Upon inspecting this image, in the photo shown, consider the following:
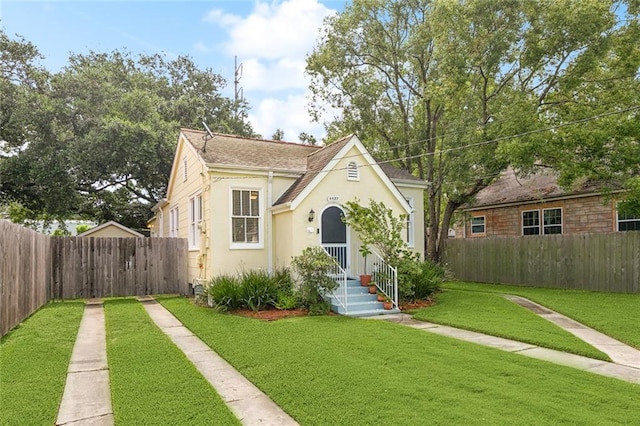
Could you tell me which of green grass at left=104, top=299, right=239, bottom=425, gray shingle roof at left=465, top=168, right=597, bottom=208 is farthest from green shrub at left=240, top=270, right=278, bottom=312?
gray shingle roof at left=465, top=168, right=597, bottom=208

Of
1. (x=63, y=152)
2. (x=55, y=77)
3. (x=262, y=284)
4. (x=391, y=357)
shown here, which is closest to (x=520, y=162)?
(x=262, y=284)

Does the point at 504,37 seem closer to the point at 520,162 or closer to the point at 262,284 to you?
the point at 520,162

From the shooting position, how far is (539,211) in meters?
19.4

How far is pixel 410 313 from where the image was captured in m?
10.7

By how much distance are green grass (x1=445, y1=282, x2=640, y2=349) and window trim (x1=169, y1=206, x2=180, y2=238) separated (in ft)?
40.6

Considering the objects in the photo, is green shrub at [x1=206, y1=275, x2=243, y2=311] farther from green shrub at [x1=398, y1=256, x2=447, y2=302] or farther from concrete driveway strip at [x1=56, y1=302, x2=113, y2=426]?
green shrub at [x1=398, y1=256, x2=447, y2=302]

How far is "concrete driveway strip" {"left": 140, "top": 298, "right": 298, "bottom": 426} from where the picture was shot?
4.19 m

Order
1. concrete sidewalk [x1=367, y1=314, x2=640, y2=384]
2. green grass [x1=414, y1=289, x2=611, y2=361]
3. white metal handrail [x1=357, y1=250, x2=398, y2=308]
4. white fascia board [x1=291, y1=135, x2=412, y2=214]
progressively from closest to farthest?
concrete sidewalk [x1=367, y1=314, x2=640, y2=384]
green grass [x1=414, y1=289, x2=611, y2=361]
white metal handrail [x1=357, y1=250, x2=398, y2=308]
white fascia board [x1=291, y1=135, x2=412, y2=214]

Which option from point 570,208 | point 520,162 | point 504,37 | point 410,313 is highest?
point 504,37

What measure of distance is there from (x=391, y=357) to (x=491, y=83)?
46.7 ft

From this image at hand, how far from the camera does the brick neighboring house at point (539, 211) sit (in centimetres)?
1677

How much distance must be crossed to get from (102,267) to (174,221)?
13.6 feet

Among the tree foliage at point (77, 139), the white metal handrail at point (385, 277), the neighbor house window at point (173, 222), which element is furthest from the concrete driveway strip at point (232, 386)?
the tree foliage at point (77, 139)

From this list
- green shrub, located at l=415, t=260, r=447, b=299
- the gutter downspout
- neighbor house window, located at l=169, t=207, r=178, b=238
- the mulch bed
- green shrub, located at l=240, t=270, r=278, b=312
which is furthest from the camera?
neighbor house window, located at l=169, t=207, r=178, b=238
